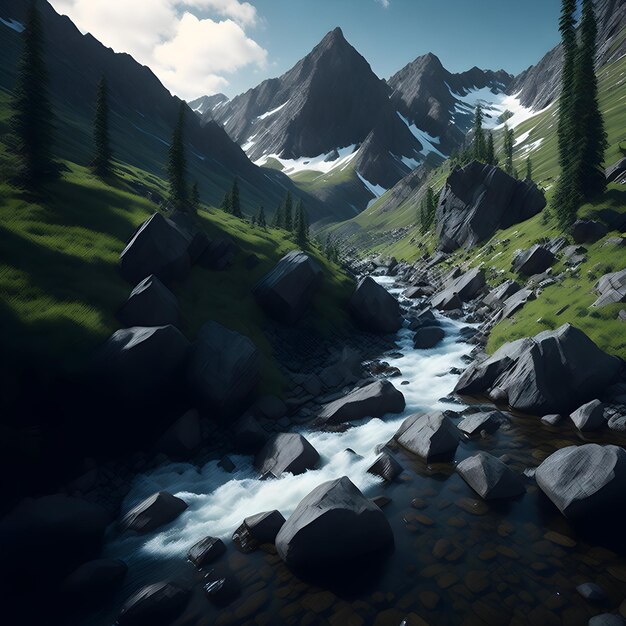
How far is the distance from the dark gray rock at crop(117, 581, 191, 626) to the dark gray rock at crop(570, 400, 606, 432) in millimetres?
23554

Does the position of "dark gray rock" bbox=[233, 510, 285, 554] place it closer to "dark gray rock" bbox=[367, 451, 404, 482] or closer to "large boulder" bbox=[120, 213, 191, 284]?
"dark gray rock" bbox=[367, 451, 404, 482]

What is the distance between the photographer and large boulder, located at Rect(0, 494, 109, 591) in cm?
1620

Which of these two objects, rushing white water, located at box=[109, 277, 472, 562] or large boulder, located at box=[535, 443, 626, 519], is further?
rushing white water, located at box=[109, 277, 472, 562]

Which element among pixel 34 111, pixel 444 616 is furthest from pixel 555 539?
pixel 34 111

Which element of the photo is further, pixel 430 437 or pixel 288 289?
pixel 288 289

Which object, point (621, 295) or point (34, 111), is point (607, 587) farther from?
point (34, 111)

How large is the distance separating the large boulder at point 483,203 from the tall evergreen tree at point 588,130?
22494mm

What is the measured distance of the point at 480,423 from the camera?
25.0 meters

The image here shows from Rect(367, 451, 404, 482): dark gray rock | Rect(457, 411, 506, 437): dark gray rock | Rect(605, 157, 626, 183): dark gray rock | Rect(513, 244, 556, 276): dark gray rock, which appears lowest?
Rect(367, 451, 404, 482): dark gray rock

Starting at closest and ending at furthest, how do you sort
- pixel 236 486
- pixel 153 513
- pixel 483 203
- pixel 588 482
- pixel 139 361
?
pixel 588 482 → pixel 153 513 → pixel 236 486 → pixel 139 361 → pixel 483 203

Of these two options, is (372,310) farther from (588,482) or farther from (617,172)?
(617,172)

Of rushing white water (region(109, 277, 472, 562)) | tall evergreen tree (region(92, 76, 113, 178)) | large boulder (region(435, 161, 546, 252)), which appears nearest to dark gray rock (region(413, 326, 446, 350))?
rushing white water (region(109, 277, 472, 562))

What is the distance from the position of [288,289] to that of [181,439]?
20.7m

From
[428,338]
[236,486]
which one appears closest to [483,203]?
[428,338]
